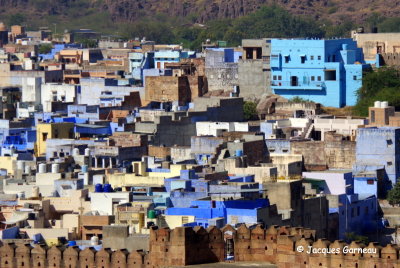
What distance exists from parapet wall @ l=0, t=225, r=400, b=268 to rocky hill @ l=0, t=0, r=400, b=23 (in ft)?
359

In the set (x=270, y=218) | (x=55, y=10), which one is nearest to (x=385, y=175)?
(x=270, y=218)

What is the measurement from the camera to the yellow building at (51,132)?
197ft

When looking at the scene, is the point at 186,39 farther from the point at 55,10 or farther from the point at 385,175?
the point at 385,175

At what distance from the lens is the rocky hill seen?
14612 cm

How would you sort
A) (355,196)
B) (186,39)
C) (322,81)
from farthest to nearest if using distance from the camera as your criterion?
(186,39)
(322,81)
(355,196)

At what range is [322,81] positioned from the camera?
6888 cm

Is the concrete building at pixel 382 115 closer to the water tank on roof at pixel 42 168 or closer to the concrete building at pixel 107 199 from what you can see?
the water tank on roof at pixel 42 168

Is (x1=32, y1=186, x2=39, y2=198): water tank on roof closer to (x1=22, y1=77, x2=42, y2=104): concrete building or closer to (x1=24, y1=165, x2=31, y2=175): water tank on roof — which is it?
(x1=24, y1=165, x2=31, y2=175): water tank on roof

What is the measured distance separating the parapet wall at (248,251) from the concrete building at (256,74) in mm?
35852

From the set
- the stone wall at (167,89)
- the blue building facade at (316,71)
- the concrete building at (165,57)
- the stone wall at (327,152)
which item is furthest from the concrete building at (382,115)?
the concrete building at (165,57)

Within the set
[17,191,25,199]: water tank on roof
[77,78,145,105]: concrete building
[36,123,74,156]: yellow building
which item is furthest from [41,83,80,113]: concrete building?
[17,191,25,199]: water tank on roof

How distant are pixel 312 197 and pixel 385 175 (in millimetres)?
7910

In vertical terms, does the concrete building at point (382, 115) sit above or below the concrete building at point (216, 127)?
above

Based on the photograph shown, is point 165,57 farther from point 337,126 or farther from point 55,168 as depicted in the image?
point 55,168
